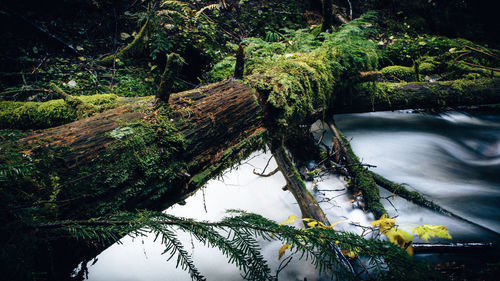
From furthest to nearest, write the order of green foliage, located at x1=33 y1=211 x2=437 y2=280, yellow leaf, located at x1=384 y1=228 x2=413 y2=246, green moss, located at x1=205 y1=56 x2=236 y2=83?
green moss, located at x1=205 y1=56 x2=236 y2=83, yellow leaf, located at x1=384 y1=228 x2=413 y2=246, green foliage, located at x1=33 y1=211 x2=437 y2=280

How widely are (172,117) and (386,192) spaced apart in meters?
4.24

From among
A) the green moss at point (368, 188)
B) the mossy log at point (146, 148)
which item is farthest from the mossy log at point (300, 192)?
the green moss at point (368, 188)

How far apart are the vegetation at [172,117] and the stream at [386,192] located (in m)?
0.43

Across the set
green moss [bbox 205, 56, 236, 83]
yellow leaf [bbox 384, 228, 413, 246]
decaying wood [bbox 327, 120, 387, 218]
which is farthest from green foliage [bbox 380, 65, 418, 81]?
yellow leaf [bbox 384, 228, 413, 246]

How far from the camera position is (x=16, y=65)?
4441 mm

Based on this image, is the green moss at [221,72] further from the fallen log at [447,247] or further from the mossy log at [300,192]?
the fallen log at [447,247]

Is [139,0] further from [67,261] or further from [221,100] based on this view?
[67,261]

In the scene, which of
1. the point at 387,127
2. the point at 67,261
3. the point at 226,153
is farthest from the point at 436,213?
the point at 67,261

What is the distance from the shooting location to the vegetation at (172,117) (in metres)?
1.03

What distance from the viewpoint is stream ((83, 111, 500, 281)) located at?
3.15 meters

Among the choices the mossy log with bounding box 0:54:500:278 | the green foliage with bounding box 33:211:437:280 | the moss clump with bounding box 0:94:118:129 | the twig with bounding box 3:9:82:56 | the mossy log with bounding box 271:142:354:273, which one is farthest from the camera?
the twig with bounding box 3:9:82:56

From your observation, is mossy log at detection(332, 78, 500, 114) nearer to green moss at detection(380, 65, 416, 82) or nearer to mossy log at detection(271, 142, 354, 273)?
mossy log at detection(271, 142, 354, 273)

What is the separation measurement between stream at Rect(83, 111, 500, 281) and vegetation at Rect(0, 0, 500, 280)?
43 centimetres

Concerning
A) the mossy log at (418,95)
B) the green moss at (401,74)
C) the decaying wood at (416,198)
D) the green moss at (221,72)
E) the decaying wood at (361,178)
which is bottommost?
the decaying wood at (416,198)
